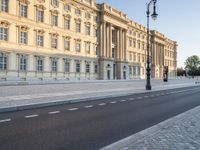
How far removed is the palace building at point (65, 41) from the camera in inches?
1483

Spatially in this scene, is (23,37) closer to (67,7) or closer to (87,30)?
(67,7)

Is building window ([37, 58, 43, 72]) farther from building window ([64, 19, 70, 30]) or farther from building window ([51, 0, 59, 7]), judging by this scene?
building window ([51, 0, 59, 7])

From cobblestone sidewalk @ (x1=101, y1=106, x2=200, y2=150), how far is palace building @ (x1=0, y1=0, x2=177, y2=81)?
3190cm

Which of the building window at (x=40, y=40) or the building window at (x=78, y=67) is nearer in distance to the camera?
the building window at (x=40, y=40)

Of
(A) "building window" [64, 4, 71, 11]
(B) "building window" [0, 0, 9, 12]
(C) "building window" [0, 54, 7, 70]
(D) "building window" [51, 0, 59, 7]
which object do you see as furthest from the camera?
(A) "building window" [64, 4, 71, 11]

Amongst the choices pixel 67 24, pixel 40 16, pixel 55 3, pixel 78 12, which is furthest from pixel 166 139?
pixel 78 12

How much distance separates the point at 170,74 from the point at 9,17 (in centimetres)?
8580

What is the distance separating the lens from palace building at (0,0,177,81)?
37.7 m

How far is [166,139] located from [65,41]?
43964mm

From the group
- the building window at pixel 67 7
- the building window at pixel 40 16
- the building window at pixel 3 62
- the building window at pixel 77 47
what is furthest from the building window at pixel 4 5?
the building window at pixel 77 47

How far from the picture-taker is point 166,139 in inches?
253

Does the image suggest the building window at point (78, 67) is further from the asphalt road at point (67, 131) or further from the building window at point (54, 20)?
the asphalt road at point (67, 131)

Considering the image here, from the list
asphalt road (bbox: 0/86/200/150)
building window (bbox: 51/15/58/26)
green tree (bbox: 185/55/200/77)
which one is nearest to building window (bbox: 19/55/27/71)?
building window (bbox: 51/15/58/26)

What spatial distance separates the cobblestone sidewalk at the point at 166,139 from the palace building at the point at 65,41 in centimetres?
3190
